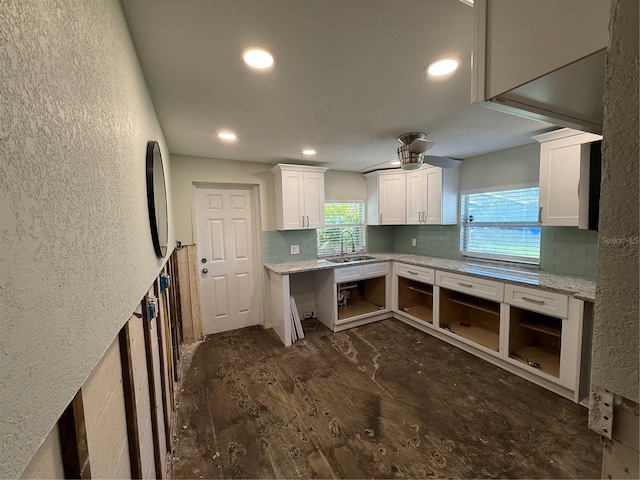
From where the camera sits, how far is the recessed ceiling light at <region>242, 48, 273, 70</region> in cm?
121

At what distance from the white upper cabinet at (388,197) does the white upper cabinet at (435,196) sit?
0.19 meters

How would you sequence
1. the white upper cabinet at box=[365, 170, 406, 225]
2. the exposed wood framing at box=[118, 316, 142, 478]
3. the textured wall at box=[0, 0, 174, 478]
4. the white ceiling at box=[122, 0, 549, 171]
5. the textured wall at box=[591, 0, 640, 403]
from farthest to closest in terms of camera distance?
the white upper cabinet at box=[365, 170, 406, 225] < the white ceiling at box=[122, 0, 549, 171] < the exposed wood framing at box=[118, 316, 142, 478] < the textured wall at box=[591, 0, 640, 403] < the textured wall at box=[0, 0, 174, 478]

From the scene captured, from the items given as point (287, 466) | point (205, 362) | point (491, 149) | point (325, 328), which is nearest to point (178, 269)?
point (205, 362)

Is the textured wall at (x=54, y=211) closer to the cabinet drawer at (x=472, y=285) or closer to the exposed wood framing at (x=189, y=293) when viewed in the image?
the exposed wood framing at (x=189, y=293)

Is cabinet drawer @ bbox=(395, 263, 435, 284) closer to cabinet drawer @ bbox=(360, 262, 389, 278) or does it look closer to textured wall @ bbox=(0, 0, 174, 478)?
cabinet drawer @ bbox=(360, 262, 389, 278)

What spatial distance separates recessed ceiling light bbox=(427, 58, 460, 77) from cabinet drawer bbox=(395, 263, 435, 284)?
229cm

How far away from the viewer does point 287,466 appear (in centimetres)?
156

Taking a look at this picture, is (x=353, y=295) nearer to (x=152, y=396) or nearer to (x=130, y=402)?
(x=152, y=396)

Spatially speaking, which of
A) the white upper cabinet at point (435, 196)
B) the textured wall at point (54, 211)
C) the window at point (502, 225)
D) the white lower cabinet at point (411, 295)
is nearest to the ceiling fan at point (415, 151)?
the white upper cabinet at point (435, 196)

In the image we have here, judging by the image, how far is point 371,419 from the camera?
190 centimetres

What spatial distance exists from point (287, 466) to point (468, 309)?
277 centimetres

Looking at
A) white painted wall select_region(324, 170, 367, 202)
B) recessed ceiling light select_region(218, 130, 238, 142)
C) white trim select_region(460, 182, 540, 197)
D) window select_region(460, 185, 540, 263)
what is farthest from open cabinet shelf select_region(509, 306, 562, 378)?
recessed ceiling light select_region(218, 130, 238, 142)

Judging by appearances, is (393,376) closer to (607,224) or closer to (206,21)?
(607,224)

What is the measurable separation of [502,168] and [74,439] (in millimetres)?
3801
